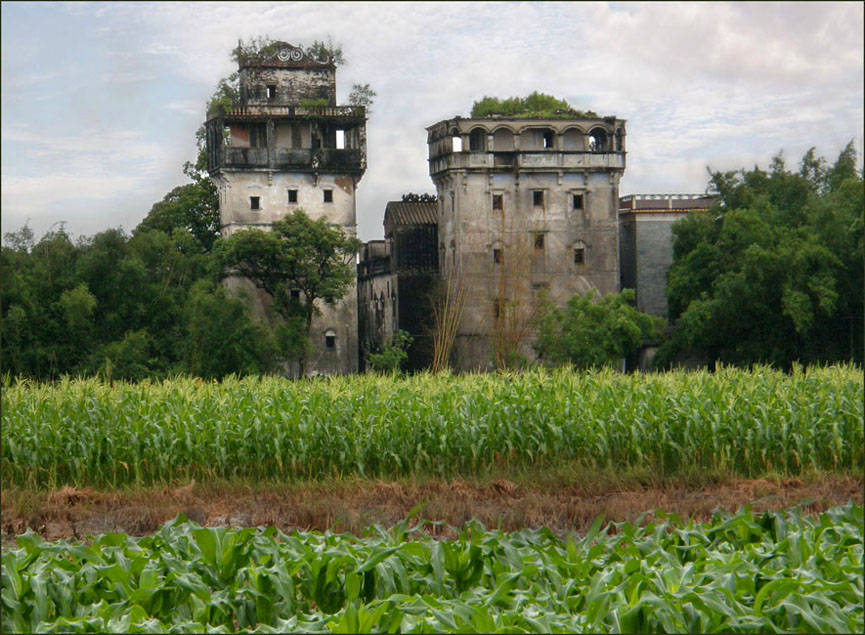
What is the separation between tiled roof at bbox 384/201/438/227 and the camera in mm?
40188

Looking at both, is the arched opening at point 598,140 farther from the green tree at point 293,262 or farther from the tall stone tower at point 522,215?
the green tree at point 293,262

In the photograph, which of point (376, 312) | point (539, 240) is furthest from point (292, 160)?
point (539, 240)

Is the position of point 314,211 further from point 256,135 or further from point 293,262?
point 293,262

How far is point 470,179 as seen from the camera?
38.6 metres

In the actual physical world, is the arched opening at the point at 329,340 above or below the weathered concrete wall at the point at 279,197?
below

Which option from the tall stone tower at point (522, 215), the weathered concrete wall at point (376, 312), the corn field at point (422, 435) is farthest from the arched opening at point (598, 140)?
the corn field at point (422, 435)

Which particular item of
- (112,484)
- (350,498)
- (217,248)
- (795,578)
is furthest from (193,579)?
(217,248)

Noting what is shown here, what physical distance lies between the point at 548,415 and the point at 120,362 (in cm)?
2122

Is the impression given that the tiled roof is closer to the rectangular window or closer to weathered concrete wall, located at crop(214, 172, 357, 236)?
weathered concrete wall, located at crop(214, 172, 357, 236)

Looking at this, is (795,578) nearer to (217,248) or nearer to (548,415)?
(548,415)

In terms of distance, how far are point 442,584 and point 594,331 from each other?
28387 mm

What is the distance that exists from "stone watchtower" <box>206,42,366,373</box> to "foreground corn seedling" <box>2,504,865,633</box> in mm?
32512

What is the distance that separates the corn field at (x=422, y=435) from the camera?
42.3ft

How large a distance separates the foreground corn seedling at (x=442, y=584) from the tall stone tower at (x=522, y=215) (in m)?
30.5
